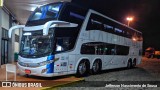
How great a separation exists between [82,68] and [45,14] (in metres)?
3.73

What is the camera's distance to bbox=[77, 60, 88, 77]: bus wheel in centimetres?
1249

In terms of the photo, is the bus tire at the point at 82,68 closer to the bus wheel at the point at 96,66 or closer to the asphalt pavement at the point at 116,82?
the asphalt pavement at the point at 116,82

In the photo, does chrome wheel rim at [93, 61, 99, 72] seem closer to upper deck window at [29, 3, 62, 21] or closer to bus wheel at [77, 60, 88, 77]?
bus wheel at [77, 60, 88, 77]

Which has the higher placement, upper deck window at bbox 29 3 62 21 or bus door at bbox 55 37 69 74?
upper deck window at bbox 29 3 62 21

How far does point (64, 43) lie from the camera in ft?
37.2

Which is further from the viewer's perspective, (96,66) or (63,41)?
(96,66)

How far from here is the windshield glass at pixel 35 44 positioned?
10836 mm

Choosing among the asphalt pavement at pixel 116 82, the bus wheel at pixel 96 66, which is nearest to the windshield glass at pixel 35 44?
the asphalt pavement at pixel 116 82

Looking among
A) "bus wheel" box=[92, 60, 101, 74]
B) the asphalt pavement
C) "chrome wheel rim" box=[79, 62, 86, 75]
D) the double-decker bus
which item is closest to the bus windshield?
the double-decker bus

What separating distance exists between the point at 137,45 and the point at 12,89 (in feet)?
50.4

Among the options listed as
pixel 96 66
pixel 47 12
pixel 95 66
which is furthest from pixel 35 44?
pixel 96 66

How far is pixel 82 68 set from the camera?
12.7 m

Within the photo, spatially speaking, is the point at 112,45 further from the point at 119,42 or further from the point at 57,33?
the point at 57,33

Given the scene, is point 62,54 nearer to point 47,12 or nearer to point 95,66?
point 47,12
